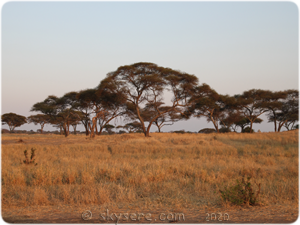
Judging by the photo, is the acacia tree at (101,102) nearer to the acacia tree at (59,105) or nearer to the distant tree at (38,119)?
the acacia tree at (59,105)

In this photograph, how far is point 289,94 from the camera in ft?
121

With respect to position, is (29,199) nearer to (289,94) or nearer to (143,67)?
(143,67)

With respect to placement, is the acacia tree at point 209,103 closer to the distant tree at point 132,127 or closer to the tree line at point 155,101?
the tree line at point 155,101

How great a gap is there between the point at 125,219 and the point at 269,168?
713 cm

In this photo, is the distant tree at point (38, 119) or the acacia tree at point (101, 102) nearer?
the acacia tree at point (101, 102)

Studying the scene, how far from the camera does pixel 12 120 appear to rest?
Result: 2199 inches

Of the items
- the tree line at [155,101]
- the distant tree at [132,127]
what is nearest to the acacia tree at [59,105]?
the tree line at [155,101]

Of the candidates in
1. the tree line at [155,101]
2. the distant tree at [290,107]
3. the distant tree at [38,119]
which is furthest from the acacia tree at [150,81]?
the distant tree at [38,119]

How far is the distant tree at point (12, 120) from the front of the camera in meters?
54.2

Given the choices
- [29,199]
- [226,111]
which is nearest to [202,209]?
[29,199]

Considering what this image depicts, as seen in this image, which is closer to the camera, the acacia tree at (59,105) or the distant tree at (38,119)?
the acacia tree at (59,105)

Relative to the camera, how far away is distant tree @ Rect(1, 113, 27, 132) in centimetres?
5421

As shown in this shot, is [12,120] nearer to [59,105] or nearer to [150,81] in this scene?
[59,105]

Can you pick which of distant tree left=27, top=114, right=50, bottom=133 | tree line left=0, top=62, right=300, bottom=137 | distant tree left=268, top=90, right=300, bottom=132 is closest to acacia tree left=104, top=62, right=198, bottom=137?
tree line left=0, top=62, right=300, bottom=137
